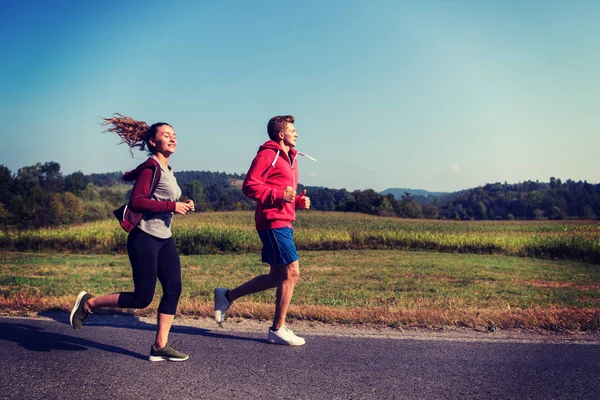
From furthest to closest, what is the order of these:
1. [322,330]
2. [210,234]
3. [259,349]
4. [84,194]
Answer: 1. [84,194]
2. [210,234]
3. [322,330]
4. [259,349]

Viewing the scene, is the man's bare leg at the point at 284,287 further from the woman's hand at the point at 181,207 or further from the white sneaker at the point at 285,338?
the woman's hand at the point at 181,207

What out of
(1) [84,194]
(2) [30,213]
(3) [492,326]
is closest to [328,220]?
(2) [30,213]

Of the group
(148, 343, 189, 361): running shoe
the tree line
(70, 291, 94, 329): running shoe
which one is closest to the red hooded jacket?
(148, 343, 189, 361): running shoe

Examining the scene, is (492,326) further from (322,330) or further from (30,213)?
(30,213)

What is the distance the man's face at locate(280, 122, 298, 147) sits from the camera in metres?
4.51

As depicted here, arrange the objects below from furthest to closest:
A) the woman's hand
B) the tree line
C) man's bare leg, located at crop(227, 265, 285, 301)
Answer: the tree line < man's bare leg, located at crop(227, 265, 285, 301) < the woman's hand

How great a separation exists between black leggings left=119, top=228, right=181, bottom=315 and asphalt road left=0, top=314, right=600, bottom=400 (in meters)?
0.45

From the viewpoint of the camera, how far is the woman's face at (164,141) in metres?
→ 4.10

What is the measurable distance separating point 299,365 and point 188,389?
88cm

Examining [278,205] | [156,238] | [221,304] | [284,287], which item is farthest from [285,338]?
[156,238]

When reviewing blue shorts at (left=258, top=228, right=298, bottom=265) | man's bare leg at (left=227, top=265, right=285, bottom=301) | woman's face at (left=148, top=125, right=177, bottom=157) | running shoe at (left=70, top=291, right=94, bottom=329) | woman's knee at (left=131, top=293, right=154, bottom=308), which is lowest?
running shoe at (left=70, top=291, right=94, bottom=329)

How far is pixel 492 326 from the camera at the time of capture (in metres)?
4.97

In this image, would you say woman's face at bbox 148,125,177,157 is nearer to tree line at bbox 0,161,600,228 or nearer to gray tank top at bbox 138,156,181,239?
gray tank top at bbox 138,156,181,239

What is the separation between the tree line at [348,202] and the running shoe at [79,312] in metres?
31.6
